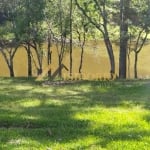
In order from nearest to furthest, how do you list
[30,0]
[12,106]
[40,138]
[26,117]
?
[40,138], [26,117], [12,106], [30,0]

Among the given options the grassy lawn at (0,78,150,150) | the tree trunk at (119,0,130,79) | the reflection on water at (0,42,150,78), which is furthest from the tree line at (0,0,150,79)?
the grassy lawn at (0,78,150,150)

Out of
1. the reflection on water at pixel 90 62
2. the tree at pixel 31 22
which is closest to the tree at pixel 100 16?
the tree at pixel 31 22

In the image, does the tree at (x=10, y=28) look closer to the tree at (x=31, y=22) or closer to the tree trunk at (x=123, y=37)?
the tree at (x=31, y=22)

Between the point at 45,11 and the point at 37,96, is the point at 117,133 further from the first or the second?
the point at 45,11

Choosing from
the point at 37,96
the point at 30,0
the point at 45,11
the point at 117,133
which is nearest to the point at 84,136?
the point at 117,133

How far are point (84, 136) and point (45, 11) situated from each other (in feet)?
71.0

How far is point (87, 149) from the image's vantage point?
6.98 metres

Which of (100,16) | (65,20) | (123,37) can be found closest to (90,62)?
(65,20)

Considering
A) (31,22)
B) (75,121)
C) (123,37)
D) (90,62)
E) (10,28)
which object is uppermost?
(31,22)

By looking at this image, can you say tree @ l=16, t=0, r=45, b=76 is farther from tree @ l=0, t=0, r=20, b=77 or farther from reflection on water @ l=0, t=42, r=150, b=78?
reflection on water @ l=0, t=42, r=150, b=78

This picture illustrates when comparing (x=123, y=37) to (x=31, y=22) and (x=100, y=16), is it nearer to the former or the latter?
(x=100, y=16)

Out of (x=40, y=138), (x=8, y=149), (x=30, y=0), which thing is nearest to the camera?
(x=8, y=149)

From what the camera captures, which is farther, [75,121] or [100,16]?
[100,16]

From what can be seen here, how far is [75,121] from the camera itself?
895 cm
